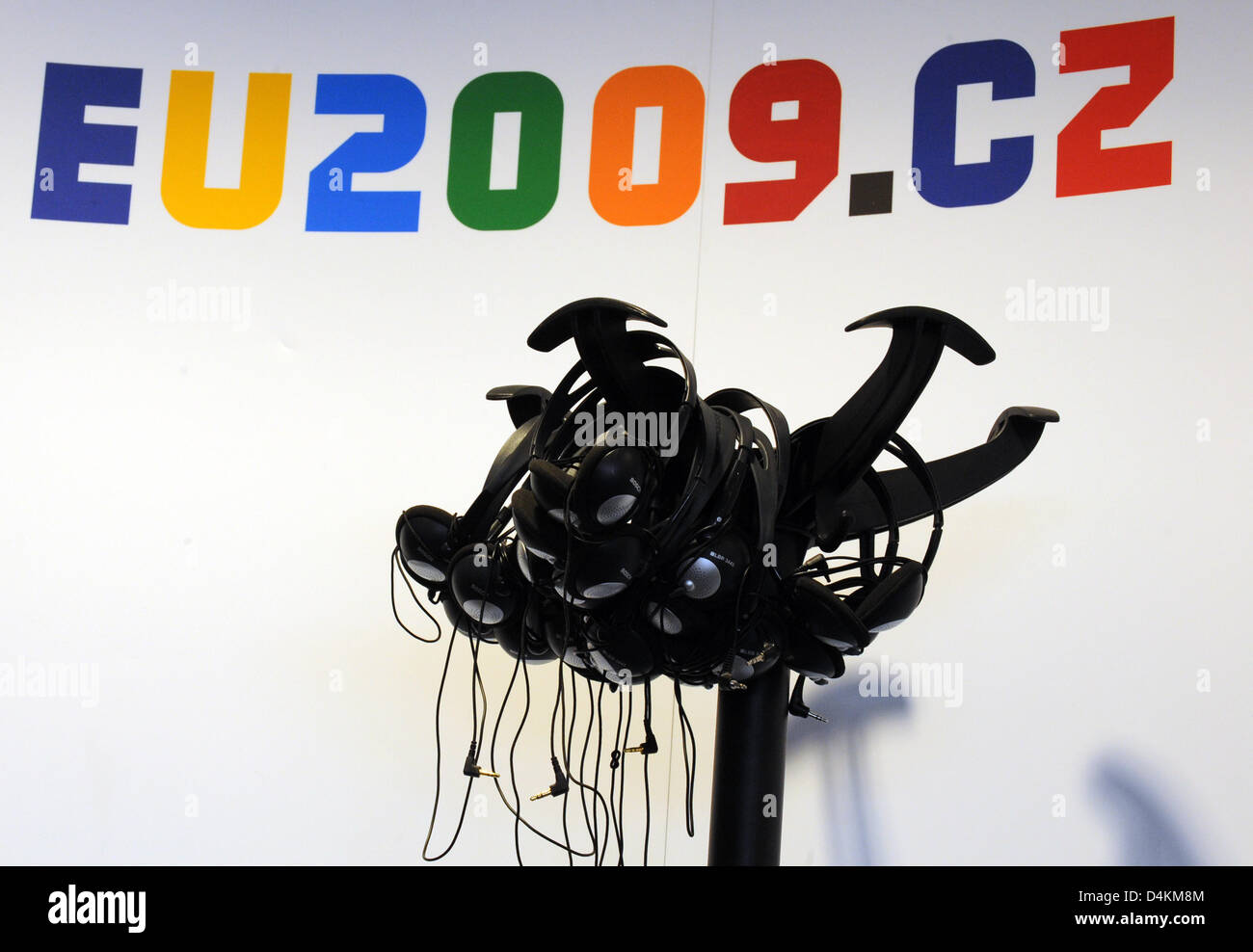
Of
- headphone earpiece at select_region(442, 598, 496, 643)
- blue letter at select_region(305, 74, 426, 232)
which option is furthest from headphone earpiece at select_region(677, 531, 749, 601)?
blue letter at select_region(305, 74, 426, 232)

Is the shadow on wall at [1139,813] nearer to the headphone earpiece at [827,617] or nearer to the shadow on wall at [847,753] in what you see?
the shadow on wall at [847,753]

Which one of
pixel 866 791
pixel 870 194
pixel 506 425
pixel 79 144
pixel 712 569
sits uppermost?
pixel 79 144

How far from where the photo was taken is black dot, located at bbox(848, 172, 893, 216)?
2428 mm

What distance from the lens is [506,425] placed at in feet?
8.20

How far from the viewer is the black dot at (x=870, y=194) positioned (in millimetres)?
2428

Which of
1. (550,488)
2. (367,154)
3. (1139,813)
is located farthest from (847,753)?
(367,154)

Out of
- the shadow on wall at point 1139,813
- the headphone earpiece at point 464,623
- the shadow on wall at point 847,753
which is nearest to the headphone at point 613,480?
the headphone earpiece at point 464,623

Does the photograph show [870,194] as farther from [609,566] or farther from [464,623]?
[609,566]

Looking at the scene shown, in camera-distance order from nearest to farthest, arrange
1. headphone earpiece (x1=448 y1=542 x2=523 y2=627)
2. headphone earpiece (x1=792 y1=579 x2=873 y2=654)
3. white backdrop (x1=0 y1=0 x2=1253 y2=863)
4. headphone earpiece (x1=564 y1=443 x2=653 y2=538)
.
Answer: headphone earpiece (x1=564 y1=443 x2=653 y2=538) < headphone earpiece (x1=792 y1=579 x2=873 y2=654) < headphone earpiece (x1=448 y1=542 x2=523 y2=627) < white backdrop (x1=0 y1=0 x2=1253 y2=863)

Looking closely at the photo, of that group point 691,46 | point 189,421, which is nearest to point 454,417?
point 189,421

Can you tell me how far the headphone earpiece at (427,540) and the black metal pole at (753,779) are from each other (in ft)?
1.40

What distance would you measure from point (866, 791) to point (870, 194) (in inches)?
46.5

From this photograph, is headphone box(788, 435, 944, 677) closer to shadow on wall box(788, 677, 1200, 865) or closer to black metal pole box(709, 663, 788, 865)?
black metal pole box(709, 663, 788, 865)

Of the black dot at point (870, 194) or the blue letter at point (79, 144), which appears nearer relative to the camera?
the black dot at point (870, 194)
